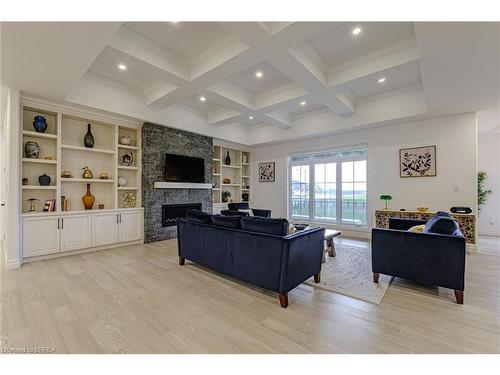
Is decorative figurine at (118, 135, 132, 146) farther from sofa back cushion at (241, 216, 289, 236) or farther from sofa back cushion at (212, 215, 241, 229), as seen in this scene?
sofa back cushion at (241, 216, 289, 236)

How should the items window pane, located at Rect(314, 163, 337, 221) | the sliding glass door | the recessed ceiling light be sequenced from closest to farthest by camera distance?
1. the recessed ceiling light
2. the sliding glass door
3. window pane, located at Rect(314, 163, 337, 221)

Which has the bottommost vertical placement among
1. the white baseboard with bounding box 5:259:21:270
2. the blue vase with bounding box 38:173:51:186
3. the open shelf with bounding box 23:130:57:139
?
the white baseboard with bounding box 5:259:21:270

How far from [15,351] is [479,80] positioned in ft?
19.4

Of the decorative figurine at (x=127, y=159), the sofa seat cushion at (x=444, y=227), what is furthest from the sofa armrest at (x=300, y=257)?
the decorative figurine at (x=127, y=159)

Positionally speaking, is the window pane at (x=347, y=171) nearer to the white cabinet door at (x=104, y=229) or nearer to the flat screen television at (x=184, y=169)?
the flat screen television at (x=184, y=169)

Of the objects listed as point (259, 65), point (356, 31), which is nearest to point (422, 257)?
point (356, 31)

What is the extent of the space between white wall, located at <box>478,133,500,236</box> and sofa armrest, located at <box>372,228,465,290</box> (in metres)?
5.53

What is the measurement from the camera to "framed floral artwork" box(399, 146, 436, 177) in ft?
16.1

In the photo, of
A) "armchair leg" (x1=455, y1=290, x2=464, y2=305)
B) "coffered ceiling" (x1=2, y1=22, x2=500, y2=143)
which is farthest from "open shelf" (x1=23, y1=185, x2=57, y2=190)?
"armchair leg" (x1=455, y1=290, x2=464, y2=305)

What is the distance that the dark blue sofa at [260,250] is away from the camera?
240cm

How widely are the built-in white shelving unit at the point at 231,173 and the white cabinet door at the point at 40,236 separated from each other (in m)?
3.78

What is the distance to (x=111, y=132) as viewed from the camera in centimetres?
503
